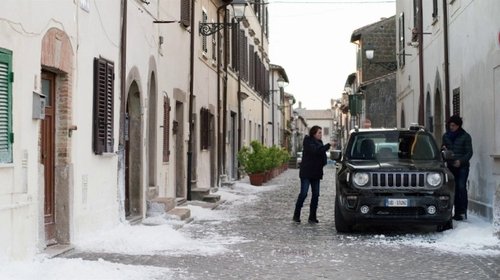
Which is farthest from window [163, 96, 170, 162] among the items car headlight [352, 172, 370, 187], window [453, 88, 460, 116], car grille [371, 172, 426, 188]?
window [453, 88, 460, 116]

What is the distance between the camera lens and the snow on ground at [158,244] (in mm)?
7305

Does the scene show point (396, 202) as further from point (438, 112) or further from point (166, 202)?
point (438, 112)

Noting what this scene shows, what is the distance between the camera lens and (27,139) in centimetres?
775

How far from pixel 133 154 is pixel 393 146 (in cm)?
452

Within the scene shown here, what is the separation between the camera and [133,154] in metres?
12.6

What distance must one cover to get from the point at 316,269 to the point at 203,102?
11.9m

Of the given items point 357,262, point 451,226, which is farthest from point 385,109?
point 357,262

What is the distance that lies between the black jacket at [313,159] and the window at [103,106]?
390cm

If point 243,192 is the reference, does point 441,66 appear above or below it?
above

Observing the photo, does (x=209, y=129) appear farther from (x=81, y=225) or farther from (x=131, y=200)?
(x=81, y=225)

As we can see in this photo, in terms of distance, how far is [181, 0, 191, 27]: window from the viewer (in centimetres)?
1631

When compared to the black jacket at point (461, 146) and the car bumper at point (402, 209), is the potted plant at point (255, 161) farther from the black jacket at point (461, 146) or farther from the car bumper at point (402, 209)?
the car bumper at point (402, 209)

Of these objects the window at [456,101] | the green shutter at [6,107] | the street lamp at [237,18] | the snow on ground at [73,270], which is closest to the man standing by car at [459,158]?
the window at [456,101]

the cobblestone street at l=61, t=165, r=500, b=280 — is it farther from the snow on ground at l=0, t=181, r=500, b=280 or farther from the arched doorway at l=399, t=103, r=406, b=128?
the arched doorway at l=399, t=103, r=406, b=128
